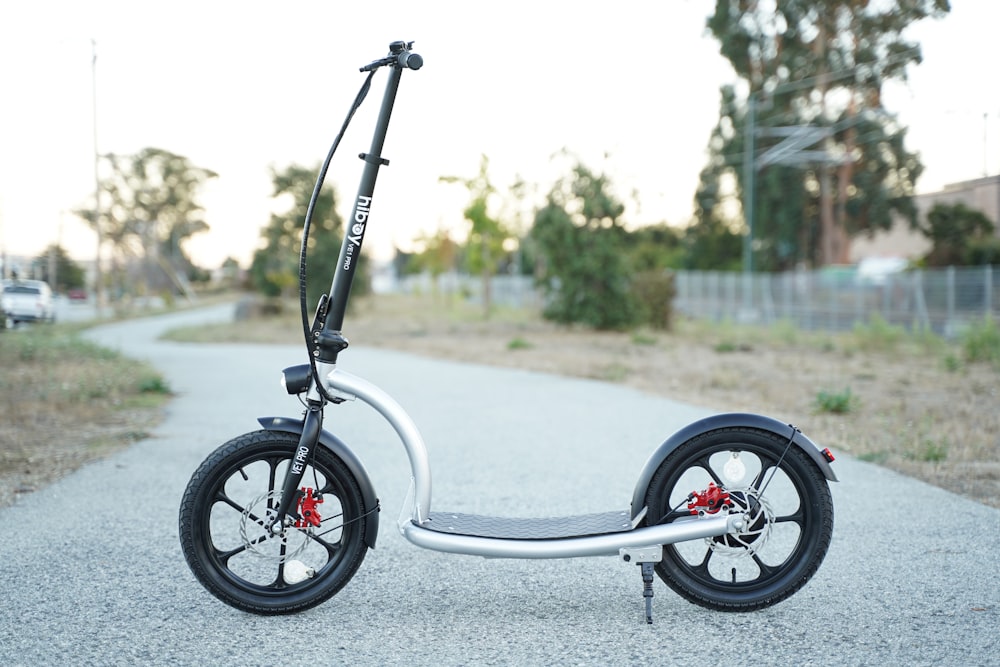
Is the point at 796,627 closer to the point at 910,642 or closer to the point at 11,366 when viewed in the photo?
the point at 910,642

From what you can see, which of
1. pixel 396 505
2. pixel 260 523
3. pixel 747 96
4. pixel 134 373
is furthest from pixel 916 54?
pixel 260 523

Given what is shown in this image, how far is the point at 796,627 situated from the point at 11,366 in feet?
36.3

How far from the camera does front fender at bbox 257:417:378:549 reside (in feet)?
10.8

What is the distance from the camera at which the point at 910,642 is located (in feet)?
9.80

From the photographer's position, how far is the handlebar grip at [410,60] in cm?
318

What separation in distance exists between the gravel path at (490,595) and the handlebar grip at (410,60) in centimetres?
205

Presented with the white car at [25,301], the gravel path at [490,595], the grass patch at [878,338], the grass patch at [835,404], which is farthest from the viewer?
the grass patch at [878,338]

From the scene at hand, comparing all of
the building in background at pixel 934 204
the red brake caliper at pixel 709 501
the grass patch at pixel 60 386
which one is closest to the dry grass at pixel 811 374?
the red brake caliper at pixel 709 501

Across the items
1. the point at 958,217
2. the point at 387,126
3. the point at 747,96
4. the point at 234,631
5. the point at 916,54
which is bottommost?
the point at 234,631

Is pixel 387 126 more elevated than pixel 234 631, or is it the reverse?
pixel 387 126

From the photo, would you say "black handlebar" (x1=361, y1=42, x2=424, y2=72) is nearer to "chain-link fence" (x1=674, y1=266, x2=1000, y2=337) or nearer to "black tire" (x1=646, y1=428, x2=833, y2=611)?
"black tire" (x1=646, y1=428, x2=833, y2=611)

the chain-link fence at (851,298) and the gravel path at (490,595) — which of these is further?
the chain-link fence at (851,298)

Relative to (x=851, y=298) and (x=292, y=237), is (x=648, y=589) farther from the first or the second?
(x=292, y=237)

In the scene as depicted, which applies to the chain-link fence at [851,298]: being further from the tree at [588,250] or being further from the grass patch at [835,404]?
the grass patch at [835,404]
